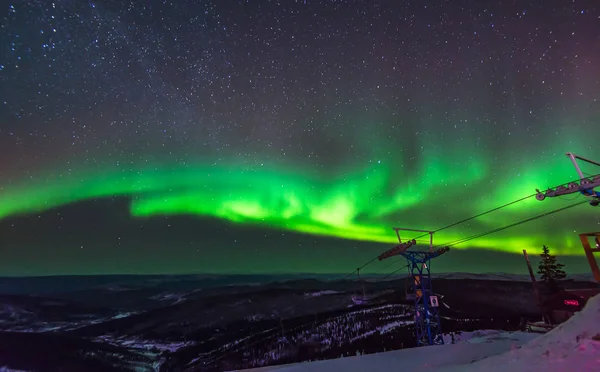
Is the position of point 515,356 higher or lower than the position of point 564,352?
lower

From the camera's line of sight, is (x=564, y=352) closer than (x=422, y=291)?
Yes

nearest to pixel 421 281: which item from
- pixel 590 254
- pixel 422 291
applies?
pixel 422 291

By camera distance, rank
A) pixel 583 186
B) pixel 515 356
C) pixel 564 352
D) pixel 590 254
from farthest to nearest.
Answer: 1. pixel 590 254
2. pixel 583 186
3. pixel 515 356
4. pixel 564 352

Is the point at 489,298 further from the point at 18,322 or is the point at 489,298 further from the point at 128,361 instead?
the point at 18,322

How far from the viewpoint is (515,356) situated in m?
15.1

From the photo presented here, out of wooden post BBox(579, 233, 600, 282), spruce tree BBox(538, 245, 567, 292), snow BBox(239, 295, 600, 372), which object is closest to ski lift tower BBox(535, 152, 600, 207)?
snow BBox(239, 295, 600, 372)

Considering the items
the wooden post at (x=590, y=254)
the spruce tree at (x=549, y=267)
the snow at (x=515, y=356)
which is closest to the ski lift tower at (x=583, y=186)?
the snow at (x=515, y=356)

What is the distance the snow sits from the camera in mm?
12523

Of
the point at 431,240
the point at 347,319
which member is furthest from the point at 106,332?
the point at 431,240

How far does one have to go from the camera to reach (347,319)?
476ft

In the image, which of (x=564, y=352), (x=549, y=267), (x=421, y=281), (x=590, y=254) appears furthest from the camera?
(x=549, y=267)

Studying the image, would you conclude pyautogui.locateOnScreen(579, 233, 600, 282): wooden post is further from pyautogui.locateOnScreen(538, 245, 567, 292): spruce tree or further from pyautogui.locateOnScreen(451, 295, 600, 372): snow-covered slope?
pyautogui.locateOnScreen(538, 245, 567, 292): spruce tree

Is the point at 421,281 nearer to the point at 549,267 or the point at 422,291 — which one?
the point at 422,291

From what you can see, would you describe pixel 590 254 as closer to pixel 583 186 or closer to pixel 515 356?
pixel 583 186
